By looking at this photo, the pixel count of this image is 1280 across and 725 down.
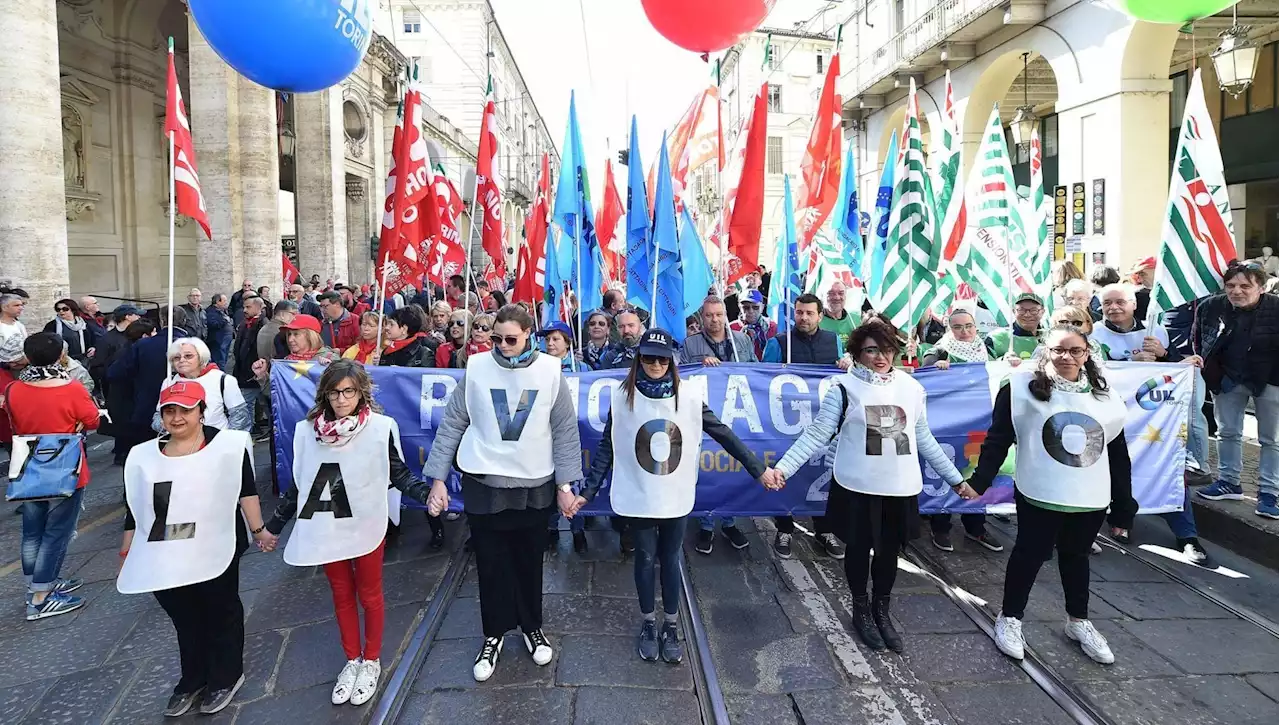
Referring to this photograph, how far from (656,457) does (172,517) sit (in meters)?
2.25

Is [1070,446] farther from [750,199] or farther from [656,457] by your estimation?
[750,199]

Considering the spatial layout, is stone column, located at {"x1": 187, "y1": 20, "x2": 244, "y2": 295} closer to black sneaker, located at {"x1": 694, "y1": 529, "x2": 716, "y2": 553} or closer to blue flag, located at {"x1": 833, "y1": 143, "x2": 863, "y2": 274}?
blue flag, located at {"x1": 833, "y1": 143, "x2": 863, "y2": 274}

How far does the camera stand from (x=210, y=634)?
11.4ft

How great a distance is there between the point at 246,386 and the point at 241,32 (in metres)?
4.31

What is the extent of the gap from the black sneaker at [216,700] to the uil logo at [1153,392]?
5933 millimetres

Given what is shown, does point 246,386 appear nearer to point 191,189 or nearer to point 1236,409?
point 191,189

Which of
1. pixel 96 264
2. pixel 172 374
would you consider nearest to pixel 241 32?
pixel 172 374

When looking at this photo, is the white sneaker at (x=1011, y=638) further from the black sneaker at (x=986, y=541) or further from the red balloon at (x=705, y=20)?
the red balloon at (x=705, y=20)

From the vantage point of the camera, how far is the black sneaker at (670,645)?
3822mm

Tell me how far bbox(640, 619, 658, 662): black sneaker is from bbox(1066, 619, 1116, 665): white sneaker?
7.30 ft

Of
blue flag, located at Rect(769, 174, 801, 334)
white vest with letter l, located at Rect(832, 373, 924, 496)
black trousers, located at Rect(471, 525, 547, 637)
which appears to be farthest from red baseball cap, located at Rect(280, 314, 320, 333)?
white vest with letter l, located at Rect(832, 373, 924, 496)

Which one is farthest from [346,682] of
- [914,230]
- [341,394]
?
[914,230]

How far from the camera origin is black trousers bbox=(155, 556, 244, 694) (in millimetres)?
3404

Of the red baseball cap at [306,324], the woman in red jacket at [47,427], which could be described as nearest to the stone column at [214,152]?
the red baseball cap at [306,324]
